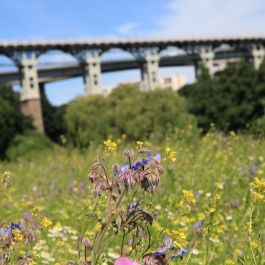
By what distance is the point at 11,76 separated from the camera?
236 ft

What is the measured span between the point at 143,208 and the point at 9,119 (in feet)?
153

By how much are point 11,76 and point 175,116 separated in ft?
125

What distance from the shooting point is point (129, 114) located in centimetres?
3994

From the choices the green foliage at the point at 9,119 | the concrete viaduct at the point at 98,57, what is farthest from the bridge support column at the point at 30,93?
the green foliage at the point at 9,119

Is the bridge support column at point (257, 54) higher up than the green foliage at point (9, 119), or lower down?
higher up

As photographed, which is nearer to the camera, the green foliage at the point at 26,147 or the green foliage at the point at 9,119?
the green foliage at the point at 26,147

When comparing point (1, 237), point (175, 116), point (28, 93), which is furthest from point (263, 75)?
point (1, 237)

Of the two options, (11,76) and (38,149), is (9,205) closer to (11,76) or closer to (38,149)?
(38,149)

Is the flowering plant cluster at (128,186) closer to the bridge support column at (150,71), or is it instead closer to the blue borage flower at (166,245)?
the blue borage flower at (166,245)

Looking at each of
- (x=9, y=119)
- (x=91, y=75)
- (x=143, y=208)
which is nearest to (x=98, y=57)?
(x=91, y=75)

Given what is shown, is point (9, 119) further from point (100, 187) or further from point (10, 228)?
point (100, 187)

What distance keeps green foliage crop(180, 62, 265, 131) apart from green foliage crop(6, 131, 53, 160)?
1367 centimetres

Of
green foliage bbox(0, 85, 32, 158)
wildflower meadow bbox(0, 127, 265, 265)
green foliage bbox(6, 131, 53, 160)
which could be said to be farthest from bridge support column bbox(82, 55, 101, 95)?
wildflower meadow bbox(0, 127, 265, 265)

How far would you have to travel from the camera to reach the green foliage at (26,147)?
148 ft
